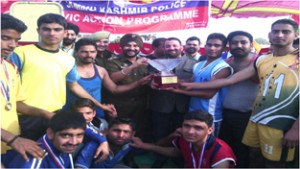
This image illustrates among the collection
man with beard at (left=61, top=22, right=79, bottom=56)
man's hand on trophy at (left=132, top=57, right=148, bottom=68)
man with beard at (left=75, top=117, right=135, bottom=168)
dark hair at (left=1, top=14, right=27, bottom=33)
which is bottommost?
man with beard at (left=75, top=117, right=135, bottom=168)

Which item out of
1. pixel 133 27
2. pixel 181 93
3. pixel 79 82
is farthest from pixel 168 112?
pixel 133 27

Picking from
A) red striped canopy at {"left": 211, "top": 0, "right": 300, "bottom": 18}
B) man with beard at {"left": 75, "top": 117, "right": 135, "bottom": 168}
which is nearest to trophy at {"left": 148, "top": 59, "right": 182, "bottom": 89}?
man with beard at {"left": 75, "top": 117, "right": 135, "bottom": 168}

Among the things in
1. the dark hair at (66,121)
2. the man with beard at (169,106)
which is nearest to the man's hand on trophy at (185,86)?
the man with beard at (169,106)

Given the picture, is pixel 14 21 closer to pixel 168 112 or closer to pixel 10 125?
pixel 10 125

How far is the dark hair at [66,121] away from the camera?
2641 mm

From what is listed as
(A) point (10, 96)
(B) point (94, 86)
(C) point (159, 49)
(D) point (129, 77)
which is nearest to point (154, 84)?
(D) point (129, 77)

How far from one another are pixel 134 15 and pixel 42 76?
443 centimetres

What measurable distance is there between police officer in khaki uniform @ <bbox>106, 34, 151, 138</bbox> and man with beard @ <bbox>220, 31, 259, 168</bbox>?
3.43 ft

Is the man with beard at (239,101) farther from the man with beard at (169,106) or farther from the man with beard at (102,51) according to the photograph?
the man with beard at (102,51)

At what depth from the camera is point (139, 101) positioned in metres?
4.37

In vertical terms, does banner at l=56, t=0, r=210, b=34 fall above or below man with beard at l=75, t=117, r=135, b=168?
above

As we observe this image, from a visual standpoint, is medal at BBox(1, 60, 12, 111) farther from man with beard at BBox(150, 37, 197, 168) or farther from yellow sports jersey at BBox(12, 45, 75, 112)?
man with beard at BBox(150, 37, 197, 168)

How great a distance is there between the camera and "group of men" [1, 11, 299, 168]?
273cm

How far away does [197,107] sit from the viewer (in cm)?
396
